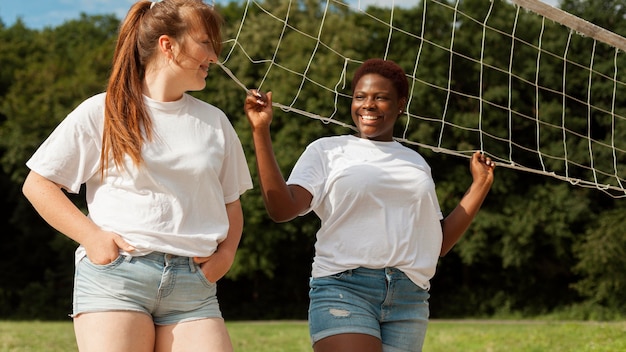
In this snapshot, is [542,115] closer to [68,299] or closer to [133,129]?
[68,299]

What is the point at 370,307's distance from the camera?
3.36m

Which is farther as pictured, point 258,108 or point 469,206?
point 469,206

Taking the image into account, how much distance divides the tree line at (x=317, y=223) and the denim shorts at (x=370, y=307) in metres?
19.2

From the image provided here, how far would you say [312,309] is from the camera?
3420 mm

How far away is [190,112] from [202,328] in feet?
2.33

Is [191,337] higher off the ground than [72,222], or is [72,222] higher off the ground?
[72,222]

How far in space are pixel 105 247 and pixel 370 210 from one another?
1140 millimetres

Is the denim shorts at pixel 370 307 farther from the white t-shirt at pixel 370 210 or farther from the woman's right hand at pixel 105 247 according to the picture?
the woman's right hand at pixel 105 247

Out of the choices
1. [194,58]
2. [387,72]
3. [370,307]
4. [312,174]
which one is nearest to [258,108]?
[312,174]

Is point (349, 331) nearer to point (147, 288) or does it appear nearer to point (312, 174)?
point (312, 174)

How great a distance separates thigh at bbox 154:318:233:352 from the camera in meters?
2.71

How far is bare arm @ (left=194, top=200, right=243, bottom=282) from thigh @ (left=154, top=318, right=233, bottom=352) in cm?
16

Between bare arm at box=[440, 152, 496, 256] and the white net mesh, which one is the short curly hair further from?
the white net mesh

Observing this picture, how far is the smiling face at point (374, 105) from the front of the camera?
3.64 m
